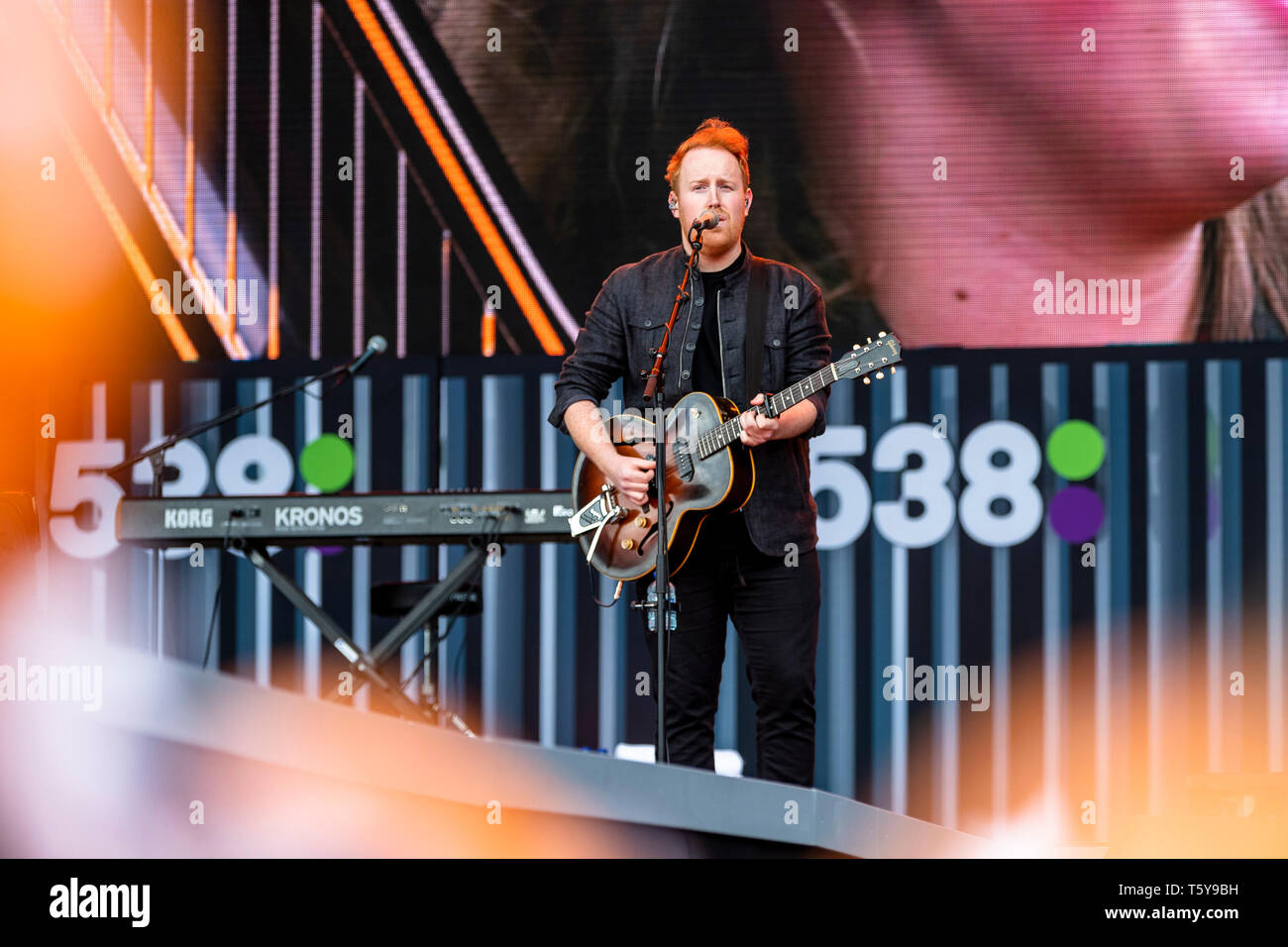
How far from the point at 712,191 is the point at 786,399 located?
16.7 inches

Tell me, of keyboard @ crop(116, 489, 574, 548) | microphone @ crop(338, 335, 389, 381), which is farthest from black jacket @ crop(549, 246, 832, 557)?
A: microphone @ crop(338, 335, 389, 381)

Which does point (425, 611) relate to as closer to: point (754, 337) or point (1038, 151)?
point (754, 337)

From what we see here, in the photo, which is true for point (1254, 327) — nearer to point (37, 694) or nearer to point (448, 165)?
point (448, 165)

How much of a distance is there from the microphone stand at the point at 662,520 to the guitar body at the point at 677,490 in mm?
70

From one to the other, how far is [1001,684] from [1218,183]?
2043 millimetres

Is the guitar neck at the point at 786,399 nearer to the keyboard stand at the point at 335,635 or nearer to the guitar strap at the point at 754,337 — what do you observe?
the guitar strap at the point at 754,337

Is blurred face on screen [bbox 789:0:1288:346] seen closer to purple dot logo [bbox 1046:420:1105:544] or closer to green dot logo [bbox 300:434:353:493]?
purple dot logo [bbox 1046:420:1105:544]

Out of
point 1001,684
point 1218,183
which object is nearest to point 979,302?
point 1218,183

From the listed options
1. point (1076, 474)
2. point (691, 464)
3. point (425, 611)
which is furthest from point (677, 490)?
point (1076, 474)

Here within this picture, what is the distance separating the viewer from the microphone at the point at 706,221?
261 centimetres

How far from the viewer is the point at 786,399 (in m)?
2.70

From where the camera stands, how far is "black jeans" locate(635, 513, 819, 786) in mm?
2645

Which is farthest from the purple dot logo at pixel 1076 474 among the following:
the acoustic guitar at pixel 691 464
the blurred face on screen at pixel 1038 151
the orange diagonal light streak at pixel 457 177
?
the acoustic guitar at pixel 691 464

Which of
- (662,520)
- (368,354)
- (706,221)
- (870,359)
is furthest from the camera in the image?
(368,354)
